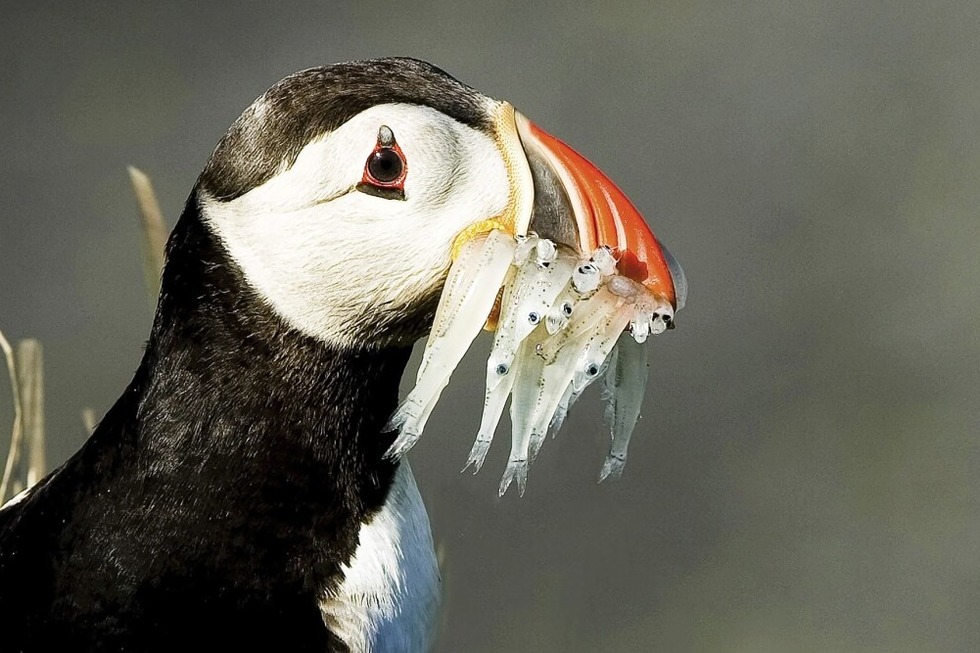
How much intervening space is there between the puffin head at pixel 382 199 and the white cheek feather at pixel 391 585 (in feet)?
0.53

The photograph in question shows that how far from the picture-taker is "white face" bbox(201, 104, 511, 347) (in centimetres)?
74

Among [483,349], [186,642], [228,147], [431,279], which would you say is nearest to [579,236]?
[431,279]

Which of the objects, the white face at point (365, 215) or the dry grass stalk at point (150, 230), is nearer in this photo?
the white face at point (365, 215)

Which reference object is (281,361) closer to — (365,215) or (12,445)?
(365,215)

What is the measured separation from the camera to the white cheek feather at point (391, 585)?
2.68ft

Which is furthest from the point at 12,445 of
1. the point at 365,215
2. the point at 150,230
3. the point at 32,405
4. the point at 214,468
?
the point at 365,215

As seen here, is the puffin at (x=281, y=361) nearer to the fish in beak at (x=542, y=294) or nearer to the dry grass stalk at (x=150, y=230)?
the fish in beak at (x=542, y=294)

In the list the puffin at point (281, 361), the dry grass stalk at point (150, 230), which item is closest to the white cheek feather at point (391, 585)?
the puffin at point (281, 361)

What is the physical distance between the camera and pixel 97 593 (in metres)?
0.77

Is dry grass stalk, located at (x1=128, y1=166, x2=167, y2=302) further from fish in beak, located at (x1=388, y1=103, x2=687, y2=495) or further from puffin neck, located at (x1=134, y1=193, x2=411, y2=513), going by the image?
fish in beak, located at (x1=388, y1=103, x2=687, y2=495)

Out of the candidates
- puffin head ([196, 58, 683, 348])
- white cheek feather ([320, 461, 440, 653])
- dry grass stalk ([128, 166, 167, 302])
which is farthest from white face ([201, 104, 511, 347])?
dry grass stalk ([128, 166, 167, 302])

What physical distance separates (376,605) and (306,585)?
2.1 inches

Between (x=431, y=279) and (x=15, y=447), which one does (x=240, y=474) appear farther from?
(x=15, y=447)

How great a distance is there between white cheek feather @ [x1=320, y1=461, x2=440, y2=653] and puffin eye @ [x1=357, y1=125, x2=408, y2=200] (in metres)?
0.25
